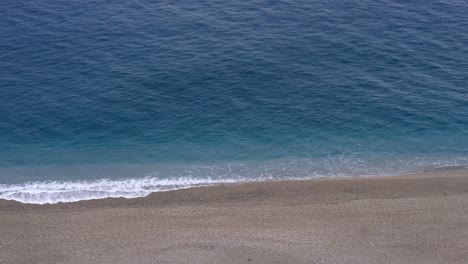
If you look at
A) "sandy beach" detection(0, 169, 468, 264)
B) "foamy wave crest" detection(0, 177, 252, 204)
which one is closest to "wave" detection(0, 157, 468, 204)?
"foamy wave crest" detection(0, 177, 252, 204)

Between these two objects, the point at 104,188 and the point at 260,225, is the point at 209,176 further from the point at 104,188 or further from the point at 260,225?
the point at 260,225

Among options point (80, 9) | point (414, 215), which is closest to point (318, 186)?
point (414, 215)

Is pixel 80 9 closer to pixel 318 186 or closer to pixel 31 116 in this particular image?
pixel 31 116

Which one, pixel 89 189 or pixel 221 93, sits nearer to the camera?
pixel 89 189

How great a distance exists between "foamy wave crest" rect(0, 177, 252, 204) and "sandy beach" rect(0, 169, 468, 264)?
1.18 m

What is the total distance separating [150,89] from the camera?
7025 cm

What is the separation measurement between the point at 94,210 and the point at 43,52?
101 feet

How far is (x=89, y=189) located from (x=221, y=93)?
784 inches

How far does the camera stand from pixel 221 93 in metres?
70.0

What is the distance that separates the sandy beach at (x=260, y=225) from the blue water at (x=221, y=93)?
2815mm

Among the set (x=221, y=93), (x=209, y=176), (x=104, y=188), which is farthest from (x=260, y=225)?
(x=221, y=93)

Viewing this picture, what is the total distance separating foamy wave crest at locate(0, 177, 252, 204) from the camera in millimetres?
55875

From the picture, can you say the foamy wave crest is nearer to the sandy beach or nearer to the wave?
the wave

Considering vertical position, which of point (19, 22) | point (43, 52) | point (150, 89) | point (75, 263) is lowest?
point (75, 263)
